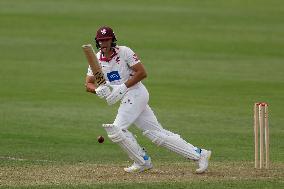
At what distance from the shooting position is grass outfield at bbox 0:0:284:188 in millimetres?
13539

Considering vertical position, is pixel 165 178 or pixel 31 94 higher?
pixel 165 178

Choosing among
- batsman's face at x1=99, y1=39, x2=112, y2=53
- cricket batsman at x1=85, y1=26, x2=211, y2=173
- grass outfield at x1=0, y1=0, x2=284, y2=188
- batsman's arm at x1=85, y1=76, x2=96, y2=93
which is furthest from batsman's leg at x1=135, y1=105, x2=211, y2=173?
batsman's face at x1=99, y1=39, x2=112, y2=53

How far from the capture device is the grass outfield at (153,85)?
44.4 feet

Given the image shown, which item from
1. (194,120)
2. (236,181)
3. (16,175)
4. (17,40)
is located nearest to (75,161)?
(16,175)

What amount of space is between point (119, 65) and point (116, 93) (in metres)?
0.44

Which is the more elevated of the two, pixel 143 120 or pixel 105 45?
pixel 105 45

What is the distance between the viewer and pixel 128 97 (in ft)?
Answer: 41.4

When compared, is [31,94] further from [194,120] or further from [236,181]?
[236,181]

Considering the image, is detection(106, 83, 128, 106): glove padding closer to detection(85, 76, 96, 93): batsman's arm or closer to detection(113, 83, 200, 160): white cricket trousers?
detection(113, 83, 200, 160): white cricket trousers

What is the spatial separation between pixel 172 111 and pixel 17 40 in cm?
1403

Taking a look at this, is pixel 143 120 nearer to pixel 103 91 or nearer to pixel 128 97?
pixel 128 97

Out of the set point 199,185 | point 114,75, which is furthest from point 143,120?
point 199,185

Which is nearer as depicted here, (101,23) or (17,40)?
(17,40)

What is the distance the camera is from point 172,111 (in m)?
21.7
